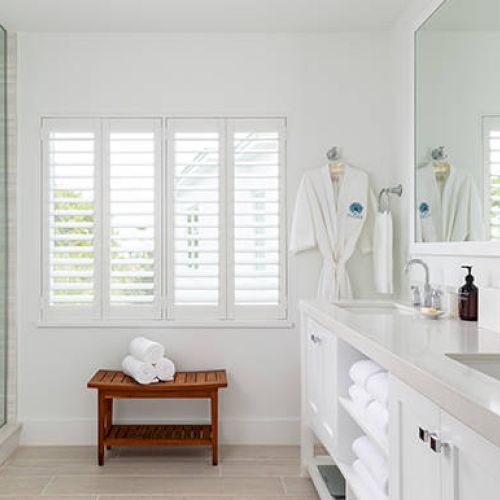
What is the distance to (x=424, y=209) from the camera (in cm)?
322

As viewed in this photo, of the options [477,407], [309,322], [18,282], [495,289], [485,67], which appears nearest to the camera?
[477,407]

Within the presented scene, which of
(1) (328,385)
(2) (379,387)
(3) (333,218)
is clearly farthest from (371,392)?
(3) (333,218)

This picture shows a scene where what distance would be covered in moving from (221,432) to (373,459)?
1924 millimetres

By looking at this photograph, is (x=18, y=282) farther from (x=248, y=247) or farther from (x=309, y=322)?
(x=309, y=322)

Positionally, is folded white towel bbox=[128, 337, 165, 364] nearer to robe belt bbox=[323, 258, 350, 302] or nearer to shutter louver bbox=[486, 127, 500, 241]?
robe belt bbox=[323, 258, 350, 302]

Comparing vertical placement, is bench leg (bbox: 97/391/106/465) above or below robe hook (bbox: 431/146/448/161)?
below

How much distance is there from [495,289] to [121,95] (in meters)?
2.59

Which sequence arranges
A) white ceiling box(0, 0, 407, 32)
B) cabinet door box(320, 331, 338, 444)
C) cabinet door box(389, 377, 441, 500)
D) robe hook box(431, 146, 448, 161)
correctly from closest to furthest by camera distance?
cabinet door box(389, 377, 441, 500), cabinet door box(320, 331, 338, 444), robe hook box(431, 146, 448, 161), white ceiling box(0, 0, 407, 32)

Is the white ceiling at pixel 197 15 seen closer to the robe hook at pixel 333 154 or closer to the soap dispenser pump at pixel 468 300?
the robe hook at pixel 333 154

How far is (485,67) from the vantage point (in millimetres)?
2434

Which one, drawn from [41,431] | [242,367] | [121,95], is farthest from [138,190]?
[41,431]

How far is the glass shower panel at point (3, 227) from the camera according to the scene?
378cm

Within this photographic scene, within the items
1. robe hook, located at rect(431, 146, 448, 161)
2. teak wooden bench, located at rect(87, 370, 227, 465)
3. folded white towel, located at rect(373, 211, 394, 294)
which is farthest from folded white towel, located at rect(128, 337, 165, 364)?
robe hook, located at rect(431, 146, 448, 161)

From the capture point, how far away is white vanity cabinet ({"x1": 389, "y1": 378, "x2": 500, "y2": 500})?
1194 mm
